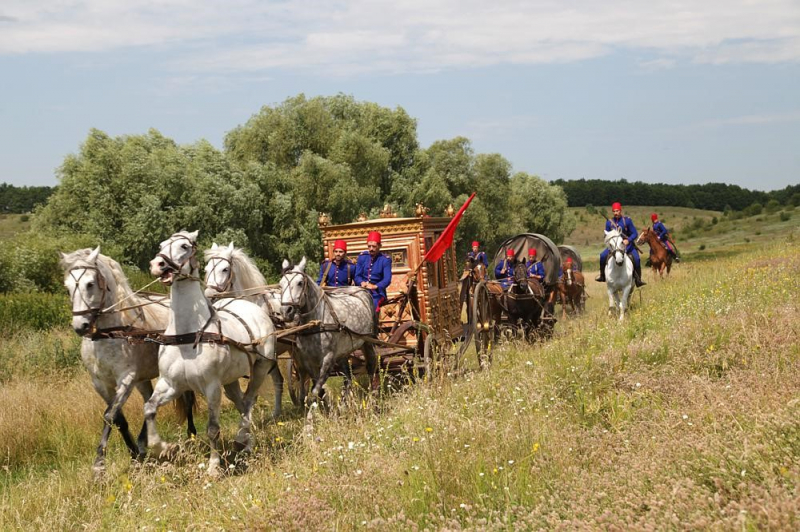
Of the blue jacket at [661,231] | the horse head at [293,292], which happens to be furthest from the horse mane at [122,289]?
the blue jacket at [661,231]

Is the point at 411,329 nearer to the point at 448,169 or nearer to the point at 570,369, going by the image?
the point at 570,369

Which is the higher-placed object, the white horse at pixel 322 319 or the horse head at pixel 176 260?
the horse head at pixel 176 260

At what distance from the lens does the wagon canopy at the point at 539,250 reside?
58.0 ft

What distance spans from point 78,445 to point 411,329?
481cm

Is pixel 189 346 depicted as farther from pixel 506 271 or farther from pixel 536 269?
pixel 536 269

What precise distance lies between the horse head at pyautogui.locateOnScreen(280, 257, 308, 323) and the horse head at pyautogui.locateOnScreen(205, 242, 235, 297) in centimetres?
104

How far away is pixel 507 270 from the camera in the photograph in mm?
16922

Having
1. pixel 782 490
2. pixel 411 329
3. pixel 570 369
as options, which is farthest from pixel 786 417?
pixel 411 329

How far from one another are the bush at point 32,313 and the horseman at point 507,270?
10646 millimetres

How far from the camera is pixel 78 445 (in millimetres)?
9844

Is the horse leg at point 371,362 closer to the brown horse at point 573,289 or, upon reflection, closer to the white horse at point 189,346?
the white horse at point 189,346

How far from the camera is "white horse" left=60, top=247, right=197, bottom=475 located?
780cm

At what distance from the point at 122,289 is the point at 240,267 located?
2.06 meters

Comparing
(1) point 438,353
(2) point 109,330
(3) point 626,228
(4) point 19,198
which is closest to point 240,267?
(2) point 109,330
